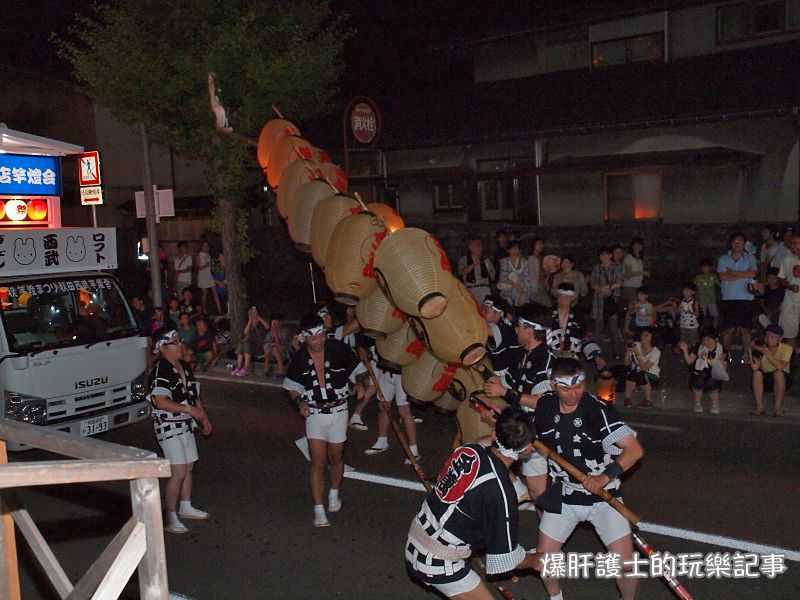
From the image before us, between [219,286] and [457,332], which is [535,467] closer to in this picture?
[457,332]

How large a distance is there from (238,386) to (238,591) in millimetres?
8014

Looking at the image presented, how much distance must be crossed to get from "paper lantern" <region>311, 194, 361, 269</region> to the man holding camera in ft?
18.1

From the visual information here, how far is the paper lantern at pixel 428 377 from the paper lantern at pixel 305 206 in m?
2.55

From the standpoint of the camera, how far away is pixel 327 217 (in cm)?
920

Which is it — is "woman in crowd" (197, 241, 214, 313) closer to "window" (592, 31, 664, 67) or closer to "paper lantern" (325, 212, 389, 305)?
"window" (592, 31, 664, 67)

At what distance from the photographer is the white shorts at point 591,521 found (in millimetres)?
5430

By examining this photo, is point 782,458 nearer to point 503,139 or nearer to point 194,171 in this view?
point 503,139

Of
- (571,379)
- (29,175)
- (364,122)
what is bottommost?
(571,379)

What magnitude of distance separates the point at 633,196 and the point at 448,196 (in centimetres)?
533

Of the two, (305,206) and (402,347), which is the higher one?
(305,206)

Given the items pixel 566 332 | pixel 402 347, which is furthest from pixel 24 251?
pixel 566 332

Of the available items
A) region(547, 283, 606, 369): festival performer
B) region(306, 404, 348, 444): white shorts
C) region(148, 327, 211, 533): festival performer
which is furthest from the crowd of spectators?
region(148, 327, 211, 533): festival performer

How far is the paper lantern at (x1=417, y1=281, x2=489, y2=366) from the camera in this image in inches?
283

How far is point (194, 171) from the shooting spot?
29609 mm
